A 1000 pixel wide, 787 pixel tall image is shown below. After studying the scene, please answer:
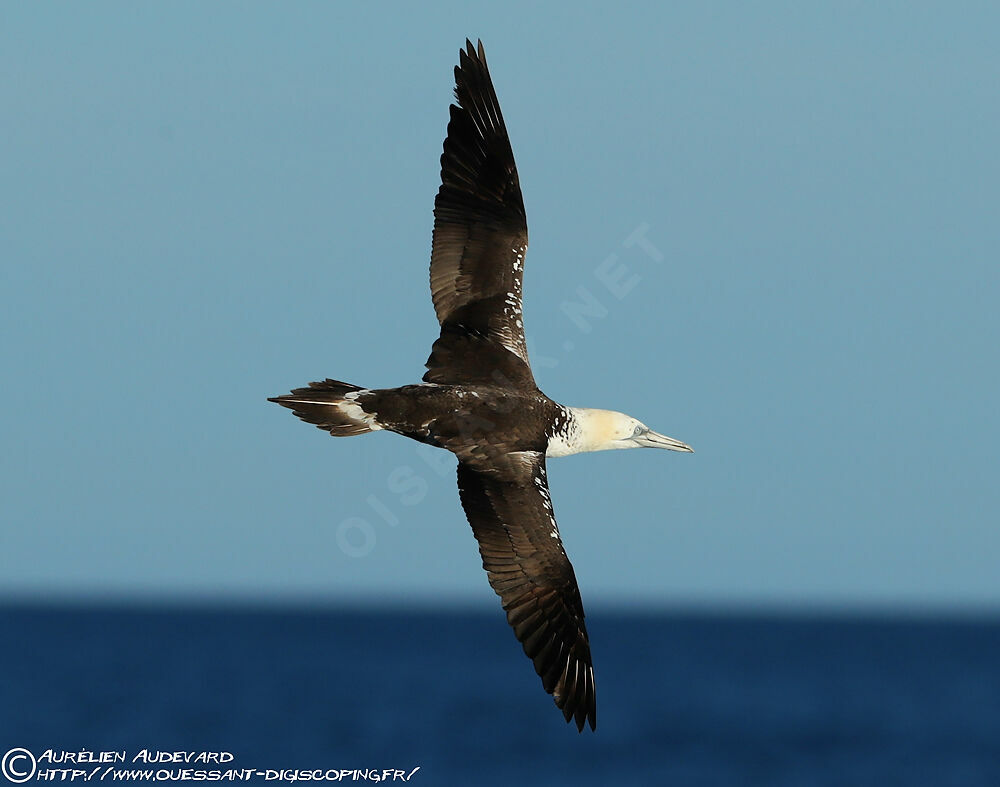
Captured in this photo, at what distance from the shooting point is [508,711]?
68812 millimetres

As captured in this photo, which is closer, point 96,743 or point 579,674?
point 579,674

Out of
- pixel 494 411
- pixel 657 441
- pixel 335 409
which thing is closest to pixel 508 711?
pixel 657 441

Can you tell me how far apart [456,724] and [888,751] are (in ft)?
50.8

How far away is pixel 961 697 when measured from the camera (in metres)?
79.4

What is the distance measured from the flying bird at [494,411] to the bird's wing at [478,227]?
1 centimetres

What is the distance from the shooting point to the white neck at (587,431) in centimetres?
1702

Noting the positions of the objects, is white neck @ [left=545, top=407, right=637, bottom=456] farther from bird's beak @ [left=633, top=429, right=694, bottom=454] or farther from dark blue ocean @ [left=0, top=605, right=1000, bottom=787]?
dark blue ocean @ [left=0, top=605, right=1000, bottom=787]

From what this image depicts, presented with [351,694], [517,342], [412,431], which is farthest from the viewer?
[351,694]

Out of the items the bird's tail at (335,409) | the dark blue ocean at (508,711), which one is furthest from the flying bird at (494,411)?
the dark blue ocean at (508,711)

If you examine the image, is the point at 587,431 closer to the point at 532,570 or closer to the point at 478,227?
the point at 532,570

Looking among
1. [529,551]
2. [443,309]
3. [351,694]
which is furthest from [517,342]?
[351,694]

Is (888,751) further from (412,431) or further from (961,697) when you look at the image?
(412,431)

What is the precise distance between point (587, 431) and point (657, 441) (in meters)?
0.88

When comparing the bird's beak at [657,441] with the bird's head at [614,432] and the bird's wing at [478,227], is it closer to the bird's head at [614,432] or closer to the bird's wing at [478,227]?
the bird's head at [614,432]
